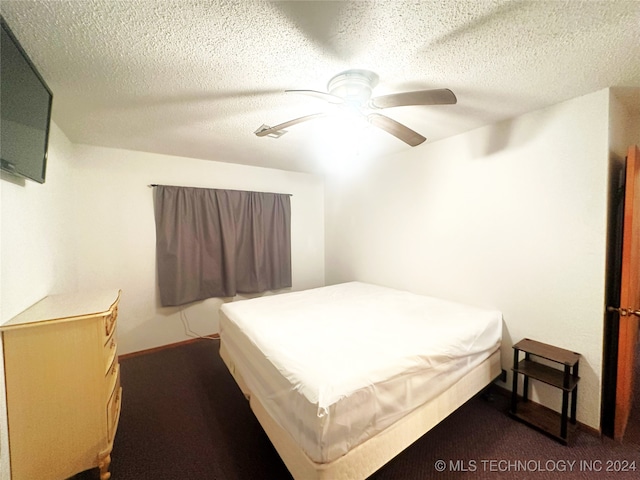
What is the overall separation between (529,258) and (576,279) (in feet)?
0.97

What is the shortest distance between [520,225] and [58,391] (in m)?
3.22

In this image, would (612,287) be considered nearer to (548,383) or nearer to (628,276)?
(628,276)

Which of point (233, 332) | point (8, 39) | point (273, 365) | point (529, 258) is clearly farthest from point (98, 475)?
point (529, 258)

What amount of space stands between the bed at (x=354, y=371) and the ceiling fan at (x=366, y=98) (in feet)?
4.57

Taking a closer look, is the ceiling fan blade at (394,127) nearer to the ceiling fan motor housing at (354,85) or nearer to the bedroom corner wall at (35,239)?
the ceiling fan motor housing at (354,85)

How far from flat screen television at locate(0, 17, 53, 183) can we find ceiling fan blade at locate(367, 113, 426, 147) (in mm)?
1760

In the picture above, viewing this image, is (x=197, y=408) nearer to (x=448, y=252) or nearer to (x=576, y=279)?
(x=448, y=252)

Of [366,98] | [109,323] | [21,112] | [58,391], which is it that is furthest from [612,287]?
[21,112]

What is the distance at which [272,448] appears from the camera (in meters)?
1.63

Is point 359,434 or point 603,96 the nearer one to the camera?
point 359,434

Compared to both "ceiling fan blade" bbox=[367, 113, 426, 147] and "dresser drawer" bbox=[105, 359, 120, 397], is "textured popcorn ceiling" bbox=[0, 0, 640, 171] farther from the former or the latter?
"dresser drawer" bbox=[105, 359, 120, 397]

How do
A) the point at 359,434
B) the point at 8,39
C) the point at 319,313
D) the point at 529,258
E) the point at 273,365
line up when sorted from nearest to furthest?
the point at 8,39 < the point at 359,434 < the point at 273,365 < the point at 529,258 < the point at 319,313

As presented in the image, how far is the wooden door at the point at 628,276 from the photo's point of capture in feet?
5.08

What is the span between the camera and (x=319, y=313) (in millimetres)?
2195
